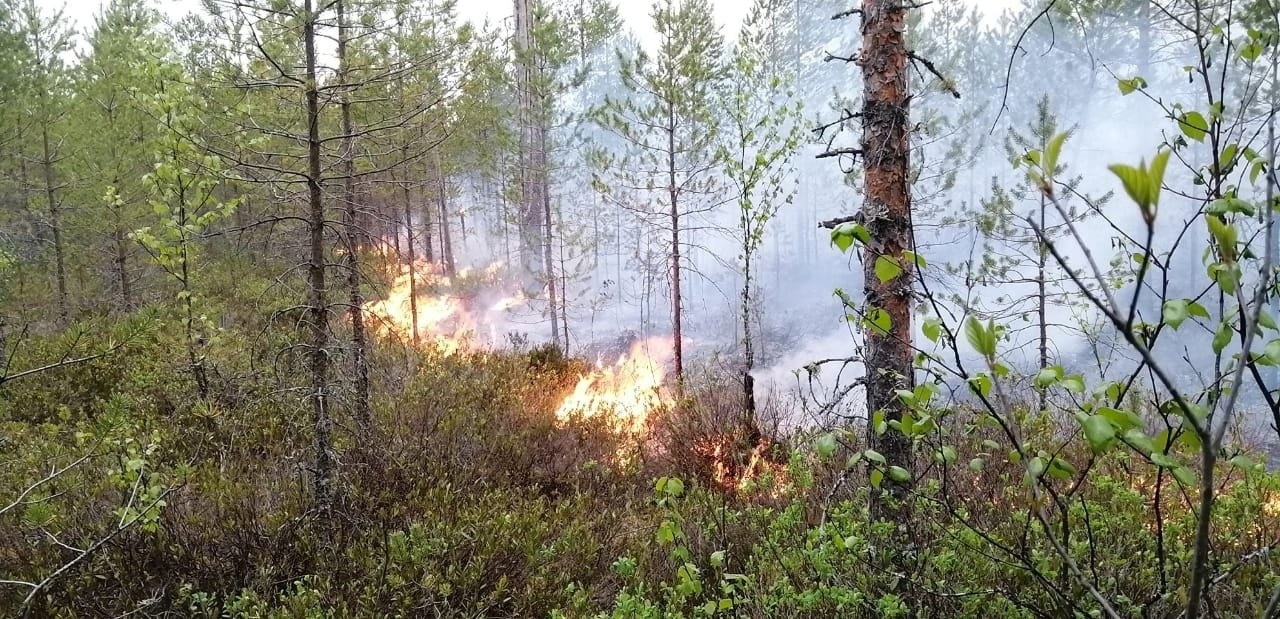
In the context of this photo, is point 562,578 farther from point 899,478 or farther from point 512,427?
point 512,427

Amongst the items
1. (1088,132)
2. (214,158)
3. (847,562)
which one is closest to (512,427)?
(214,158)

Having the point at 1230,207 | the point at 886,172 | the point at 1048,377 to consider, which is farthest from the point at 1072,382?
the point at 886,172

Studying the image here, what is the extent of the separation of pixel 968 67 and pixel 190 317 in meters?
28.5

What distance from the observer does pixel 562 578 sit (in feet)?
14.1

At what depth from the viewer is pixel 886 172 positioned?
3.97m

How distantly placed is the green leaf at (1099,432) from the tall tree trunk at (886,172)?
2845 millimetres

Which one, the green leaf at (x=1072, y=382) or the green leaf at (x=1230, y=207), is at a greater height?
the green leaf at (x=1230, y=207)

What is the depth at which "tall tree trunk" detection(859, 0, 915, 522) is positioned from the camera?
395cm

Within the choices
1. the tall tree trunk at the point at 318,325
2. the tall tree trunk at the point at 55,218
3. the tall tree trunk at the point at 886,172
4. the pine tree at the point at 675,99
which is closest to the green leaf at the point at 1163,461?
the tall tree trunk at the point at 886,172

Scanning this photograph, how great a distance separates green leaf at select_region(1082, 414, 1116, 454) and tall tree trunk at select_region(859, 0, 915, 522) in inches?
112

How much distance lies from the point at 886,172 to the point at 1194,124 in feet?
7.64

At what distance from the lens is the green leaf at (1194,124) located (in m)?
1.60

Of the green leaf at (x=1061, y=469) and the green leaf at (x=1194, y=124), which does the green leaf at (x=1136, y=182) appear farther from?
the green leaf at (x=1194, y=124)

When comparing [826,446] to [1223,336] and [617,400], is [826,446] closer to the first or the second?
[1223,336]
